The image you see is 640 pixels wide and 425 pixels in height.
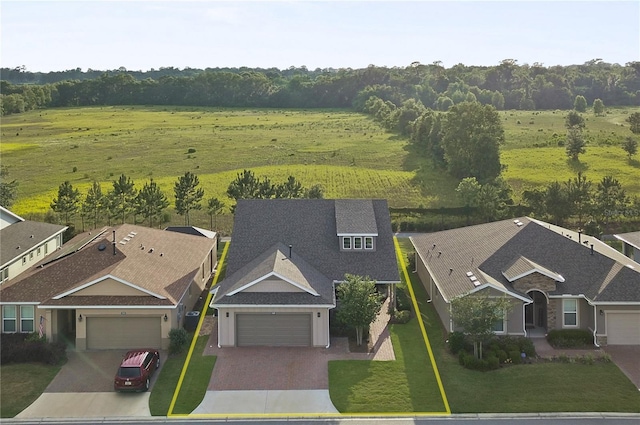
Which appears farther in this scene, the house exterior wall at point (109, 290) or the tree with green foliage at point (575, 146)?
the tree with green foliage at point (575, 146)

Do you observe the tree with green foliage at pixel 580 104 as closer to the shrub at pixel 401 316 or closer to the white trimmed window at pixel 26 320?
the shrub at pixel 401 316

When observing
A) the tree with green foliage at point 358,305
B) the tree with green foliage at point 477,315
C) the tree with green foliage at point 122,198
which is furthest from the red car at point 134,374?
the tree with green foliage at point 122,198

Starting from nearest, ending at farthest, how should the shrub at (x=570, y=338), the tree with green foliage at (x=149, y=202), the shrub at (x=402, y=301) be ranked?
the shrub at (x=570, y=338), the shrub at (x=402, y=301), the tree with green foliage at (x=149, y=202)

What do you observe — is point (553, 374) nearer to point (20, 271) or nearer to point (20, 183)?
point (20, 271)

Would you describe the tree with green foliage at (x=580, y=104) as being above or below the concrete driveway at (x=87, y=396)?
above

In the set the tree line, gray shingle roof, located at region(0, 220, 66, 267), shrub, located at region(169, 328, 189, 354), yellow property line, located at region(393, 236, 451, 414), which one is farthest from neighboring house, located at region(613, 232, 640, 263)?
gray shingle roof, located at region(0, 220, 66, 267)

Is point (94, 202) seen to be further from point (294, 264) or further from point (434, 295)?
point (434, 295)

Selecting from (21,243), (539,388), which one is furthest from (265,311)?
(21,243)
